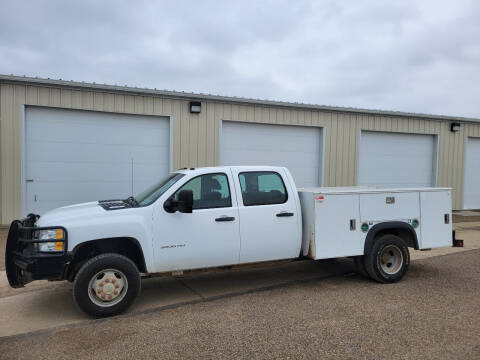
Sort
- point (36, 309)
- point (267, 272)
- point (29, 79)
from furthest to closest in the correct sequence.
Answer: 1. point (29, 79)
2. point (267, 272)
3. point (36, 309)

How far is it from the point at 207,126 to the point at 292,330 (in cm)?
863

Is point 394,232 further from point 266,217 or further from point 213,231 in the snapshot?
point 213,231

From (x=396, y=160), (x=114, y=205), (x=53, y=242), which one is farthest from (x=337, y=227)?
(x=396, y=160)

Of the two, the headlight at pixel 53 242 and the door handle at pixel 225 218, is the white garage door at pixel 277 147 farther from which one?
the headlight at pixel 53 242

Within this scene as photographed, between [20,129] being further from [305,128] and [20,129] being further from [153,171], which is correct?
[305,128]

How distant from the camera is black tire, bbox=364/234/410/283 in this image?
606 centimetres

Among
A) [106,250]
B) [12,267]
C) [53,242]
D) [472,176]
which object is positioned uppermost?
[472,176]

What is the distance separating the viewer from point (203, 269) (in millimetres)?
5316

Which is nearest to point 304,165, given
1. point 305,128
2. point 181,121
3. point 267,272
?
point 305,128

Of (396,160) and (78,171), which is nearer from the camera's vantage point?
(78,171)

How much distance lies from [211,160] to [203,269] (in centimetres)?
715

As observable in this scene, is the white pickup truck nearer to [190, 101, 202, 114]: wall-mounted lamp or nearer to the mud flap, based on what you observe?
the mud flap

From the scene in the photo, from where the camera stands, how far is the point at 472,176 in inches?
652

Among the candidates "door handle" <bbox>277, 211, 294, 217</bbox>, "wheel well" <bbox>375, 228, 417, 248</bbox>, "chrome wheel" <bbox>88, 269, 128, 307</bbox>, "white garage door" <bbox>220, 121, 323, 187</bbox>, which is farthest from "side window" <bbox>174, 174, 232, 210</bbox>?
"white garage door" <bbox>220, 121, 323, 187</bbox>
